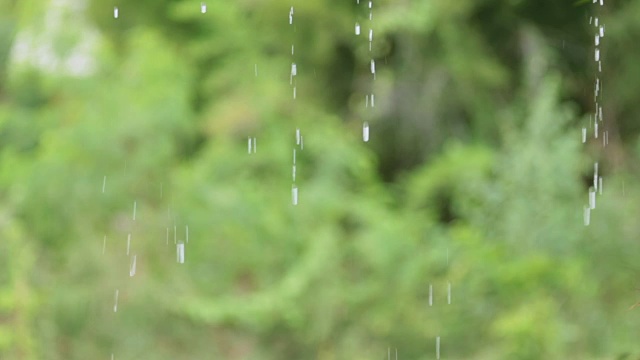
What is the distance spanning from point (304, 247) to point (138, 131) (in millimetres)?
781

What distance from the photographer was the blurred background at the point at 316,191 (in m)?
3.14

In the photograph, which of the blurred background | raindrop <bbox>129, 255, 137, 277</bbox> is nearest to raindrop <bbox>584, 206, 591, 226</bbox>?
the blurred background

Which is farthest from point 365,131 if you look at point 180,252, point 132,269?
point 132,269

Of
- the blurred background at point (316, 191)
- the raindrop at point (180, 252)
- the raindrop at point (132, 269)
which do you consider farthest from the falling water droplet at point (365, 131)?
the raindrop at point (132, 269)

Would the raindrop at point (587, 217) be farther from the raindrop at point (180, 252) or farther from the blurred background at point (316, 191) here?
the raindrop at point (180, 252)

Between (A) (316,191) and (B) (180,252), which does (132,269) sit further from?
(A) (316,191)

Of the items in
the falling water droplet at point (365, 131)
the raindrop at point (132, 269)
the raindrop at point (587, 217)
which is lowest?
the raindrop at point (132, 269)

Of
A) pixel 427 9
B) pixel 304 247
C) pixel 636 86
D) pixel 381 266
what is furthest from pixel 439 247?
pixel 636 86

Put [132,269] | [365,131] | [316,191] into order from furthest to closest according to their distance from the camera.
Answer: [365,131], [316,191], [132,269]

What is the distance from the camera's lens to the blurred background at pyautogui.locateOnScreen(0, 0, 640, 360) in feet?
10.3

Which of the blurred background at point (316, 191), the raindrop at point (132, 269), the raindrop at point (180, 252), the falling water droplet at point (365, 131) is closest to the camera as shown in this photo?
the blurred background at point (316, 191)

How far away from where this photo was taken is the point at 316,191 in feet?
12.3

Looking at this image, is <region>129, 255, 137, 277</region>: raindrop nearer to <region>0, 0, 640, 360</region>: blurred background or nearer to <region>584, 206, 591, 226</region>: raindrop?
<region>0, 0, 640, 360</region>: blurred background

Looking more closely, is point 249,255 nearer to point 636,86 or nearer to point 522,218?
point 522,218
